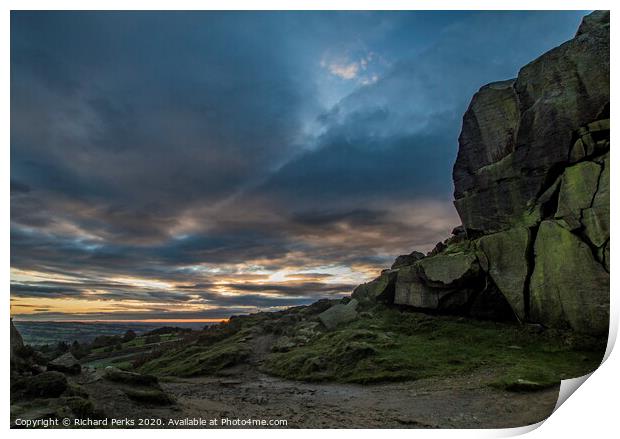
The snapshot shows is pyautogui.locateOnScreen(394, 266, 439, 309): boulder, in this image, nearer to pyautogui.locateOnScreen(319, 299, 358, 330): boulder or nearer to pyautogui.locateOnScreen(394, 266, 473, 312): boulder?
pyautogui.locateOnScreen(394, 266, 473, 312): boulder

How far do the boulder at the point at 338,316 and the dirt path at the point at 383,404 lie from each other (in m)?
10.9

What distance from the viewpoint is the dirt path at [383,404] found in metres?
12.2

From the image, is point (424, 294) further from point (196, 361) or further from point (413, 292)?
point (196, 361)

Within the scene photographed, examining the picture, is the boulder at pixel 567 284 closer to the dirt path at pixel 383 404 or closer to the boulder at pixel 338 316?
the dirt path at pixel 383 404

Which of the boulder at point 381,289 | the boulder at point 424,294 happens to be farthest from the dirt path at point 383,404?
the boulder at point 381,289

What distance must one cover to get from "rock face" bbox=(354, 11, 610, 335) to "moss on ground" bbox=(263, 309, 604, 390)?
1.22 metres

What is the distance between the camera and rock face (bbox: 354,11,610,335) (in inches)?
696

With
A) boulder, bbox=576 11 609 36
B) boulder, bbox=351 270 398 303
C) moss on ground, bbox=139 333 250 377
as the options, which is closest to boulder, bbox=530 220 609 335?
boulder, bbox=576 11 609 36

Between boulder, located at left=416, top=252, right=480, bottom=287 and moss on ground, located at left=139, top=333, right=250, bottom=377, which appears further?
boulder, located at left=416, top=252, right=480, bottom=287

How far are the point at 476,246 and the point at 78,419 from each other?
2443 cm

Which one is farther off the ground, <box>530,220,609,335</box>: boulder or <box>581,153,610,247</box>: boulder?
<box>581,153,610,247</box>: boulder

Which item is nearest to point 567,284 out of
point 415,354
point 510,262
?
point 510,262

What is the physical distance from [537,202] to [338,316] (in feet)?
55.8

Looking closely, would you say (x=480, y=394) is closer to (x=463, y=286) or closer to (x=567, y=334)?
(x=567, y=334)
